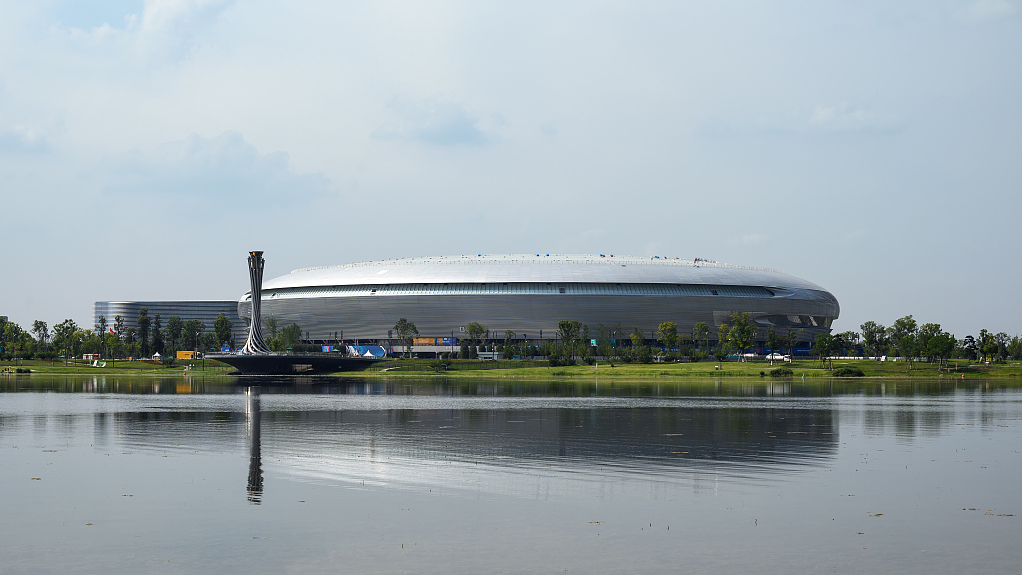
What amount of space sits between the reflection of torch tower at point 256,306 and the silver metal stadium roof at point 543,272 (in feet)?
95.5

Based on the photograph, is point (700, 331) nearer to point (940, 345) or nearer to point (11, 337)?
point (940, 345)

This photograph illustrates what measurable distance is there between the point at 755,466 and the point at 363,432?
12.9 meters

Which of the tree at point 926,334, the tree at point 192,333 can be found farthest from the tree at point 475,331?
the tree at point 926,334

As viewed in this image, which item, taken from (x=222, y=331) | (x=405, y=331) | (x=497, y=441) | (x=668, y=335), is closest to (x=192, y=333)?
(x=222, y=331)

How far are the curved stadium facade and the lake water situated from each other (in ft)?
350

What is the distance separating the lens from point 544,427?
31.1 meters

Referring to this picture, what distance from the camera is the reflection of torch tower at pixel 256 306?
10962 cm

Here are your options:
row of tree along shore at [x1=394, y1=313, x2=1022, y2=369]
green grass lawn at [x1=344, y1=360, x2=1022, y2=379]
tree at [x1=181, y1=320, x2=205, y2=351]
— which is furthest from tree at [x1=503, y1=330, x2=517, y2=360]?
tree at [x1=181, y1=320, x2=205, y2=351]

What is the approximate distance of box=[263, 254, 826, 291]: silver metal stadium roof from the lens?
470ft

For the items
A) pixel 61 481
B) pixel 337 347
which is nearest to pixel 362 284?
pixel 337 347

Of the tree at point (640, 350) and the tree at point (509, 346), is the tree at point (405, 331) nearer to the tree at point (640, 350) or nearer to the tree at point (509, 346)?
the tree at point (509, 346)

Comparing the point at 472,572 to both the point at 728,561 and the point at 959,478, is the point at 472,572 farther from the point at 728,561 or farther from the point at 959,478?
the point at 959,478

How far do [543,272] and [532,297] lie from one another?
6353mm

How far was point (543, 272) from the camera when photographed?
5684 inches
